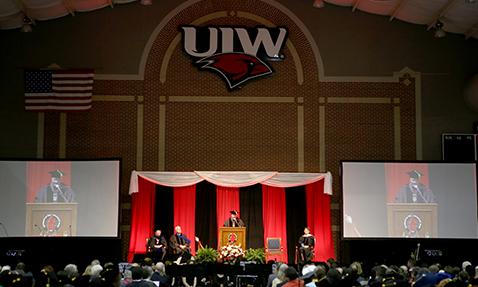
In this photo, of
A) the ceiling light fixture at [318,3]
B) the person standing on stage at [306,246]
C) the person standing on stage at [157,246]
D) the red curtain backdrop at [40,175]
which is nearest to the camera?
the person standing on stage at [157,246]

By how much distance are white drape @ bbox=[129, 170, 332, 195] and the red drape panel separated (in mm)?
420

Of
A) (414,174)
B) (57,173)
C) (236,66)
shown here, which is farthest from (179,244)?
(414,174)

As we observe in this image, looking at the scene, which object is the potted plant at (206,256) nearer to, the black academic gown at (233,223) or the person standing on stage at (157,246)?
the person standing on stage at (157,246)

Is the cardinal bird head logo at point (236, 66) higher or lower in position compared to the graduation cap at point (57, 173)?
higher

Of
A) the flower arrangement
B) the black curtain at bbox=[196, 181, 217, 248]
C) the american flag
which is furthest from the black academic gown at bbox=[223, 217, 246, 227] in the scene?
the american flag

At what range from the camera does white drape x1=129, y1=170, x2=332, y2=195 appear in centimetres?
2183

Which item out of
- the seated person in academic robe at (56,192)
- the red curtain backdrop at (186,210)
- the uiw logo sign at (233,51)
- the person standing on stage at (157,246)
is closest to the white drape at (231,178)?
the red curtain backdrop at (186,210)

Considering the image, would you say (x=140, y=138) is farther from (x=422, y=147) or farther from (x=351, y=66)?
(x=422, y=147)

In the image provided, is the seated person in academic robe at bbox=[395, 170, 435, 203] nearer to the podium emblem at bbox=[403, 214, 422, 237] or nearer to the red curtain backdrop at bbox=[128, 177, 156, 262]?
the podium emblem at bbox=[403, 214, 422, 237]

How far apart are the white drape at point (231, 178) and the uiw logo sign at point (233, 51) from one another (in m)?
2.82

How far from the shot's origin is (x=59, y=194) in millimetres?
21172

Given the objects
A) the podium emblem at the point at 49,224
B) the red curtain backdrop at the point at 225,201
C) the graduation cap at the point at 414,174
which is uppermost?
the graduation cap at the point at 414,174

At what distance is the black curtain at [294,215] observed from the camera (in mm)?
22141

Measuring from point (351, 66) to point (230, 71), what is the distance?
3567mm
